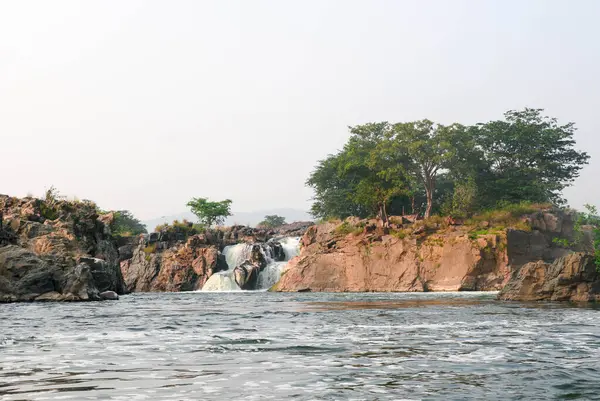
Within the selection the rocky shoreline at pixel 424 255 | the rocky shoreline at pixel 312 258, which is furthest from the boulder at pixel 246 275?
the rocky shoreline at pixel 424 255

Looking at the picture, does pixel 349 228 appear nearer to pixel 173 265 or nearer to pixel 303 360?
pixel 173 265

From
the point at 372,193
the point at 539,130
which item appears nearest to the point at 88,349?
the point at 372,193

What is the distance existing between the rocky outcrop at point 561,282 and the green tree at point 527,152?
149 feet

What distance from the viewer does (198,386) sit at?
1154cm

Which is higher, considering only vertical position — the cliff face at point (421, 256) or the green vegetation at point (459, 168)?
the green vegetation at point (459, 168)

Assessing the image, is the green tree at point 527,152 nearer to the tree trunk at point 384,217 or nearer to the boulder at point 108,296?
the tree trunk at point 384,217

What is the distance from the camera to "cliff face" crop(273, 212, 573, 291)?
224 ft

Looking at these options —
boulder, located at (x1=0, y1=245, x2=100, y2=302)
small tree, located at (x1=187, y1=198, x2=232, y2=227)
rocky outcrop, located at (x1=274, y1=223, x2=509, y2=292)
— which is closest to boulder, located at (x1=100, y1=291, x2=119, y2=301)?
boulder, located at (x1=0, y1=245, x2=100, y2=302)

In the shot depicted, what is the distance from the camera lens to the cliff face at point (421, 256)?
224ft

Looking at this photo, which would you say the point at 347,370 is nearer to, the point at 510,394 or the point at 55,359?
Result: the point at 510,394

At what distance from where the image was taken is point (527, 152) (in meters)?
90.5

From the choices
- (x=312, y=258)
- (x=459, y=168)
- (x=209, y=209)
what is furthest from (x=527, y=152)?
(x=209, y=209)

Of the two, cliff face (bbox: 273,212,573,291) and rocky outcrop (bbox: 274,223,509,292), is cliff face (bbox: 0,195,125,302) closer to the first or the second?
rocky outcrop (bbox: 274,223,509,292)

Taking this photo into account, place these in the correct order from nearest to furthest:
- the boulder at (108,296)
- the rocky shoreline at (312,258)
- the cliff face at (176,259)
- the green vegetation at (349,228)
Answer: the rocky shoreline at (312,258) < the boulder at (108,296) < the green vegetation at (349,228) < the cliff face at (176,259)
